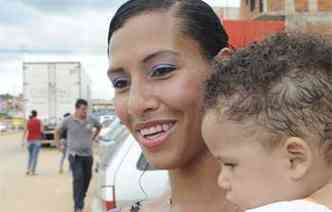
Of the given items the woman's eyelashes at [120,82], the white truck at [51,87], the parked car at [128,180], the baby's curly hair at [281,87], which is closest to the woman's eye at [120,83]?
the woman's eyelashes at [120,82]

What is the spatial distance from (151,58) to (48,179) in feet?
45.4

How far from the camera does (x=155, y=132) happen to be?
1.39 metres

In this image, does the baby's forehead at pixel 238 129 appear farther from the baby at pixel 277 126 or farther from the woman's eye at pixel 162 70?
the woman's eye at pixel 162 70

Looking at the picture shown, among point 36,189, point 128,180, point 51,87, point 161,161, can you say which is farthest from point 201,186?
point 51,87

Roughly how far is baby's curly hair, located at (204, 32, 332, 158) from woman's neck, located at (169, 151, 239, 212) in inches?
14.0

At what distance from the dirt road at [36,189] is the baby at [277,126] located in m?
8.94

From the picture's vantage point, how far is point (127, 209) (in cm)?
175

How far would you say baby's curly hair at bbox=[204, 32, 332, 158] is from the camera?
→ 3.34 feet

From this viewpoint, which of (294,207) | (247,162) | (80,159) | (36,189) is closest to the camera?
(294,207)

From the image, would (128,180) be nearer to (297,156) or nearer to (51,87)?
(297,156)

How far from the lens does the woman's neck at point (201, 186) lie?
147 cm

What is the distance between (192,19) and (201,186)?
41 cm

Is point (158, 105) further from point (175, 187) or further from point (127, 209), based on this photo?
point (127, 209)

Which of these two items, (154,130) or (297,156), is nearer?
(297,156)
